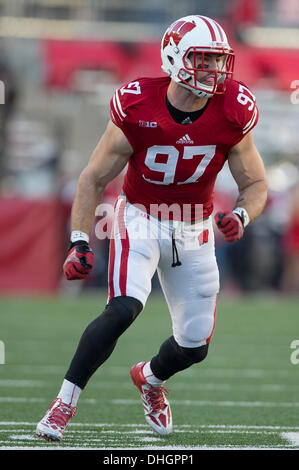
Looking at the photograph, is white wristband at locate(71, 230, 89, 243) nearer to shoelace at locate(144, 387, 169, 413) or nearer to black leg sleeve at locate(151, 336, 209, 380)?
black leg sleeve at locate(151, 336, 209, 380)

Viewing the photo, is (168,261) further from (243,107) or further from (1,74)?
(1,74)

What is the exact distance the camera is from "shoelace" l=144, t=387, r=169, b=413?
14.0 feet

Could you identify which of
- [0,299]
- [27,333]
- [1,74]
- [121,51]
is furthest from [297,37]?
[27,333]

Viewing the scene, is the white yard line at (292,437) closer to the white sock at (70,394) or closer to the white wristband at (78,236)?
the white sock at (70,394)

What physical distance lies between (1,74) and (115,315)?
9.05m

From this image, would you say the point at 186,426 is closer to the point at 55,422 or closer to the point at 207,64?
the point at 55,422

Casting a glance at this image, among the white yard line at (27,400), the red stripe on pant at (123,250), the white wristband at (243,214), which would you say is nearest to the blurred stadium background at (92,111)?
the white yard line at (27,400)

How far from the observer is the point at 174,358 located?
4234 mm

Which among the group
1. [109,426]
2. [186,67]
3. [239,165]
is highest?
[186,67]

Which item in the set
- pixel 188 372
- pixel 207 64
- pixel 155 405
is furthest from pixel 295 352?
pixel 207 64

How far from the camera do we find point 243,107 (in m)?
4.06

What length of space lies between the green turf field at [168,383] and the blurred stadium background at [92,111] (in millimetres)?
1016

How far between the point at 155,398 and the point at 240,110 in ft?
4.20

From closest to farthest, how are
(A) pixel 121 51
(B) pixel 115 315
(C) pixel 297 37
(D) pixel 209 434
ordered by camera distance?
(B) pixel 115 315 → (D) pixel 209 434 → (A) pixel 121 51 → (C) pixel 297 37
